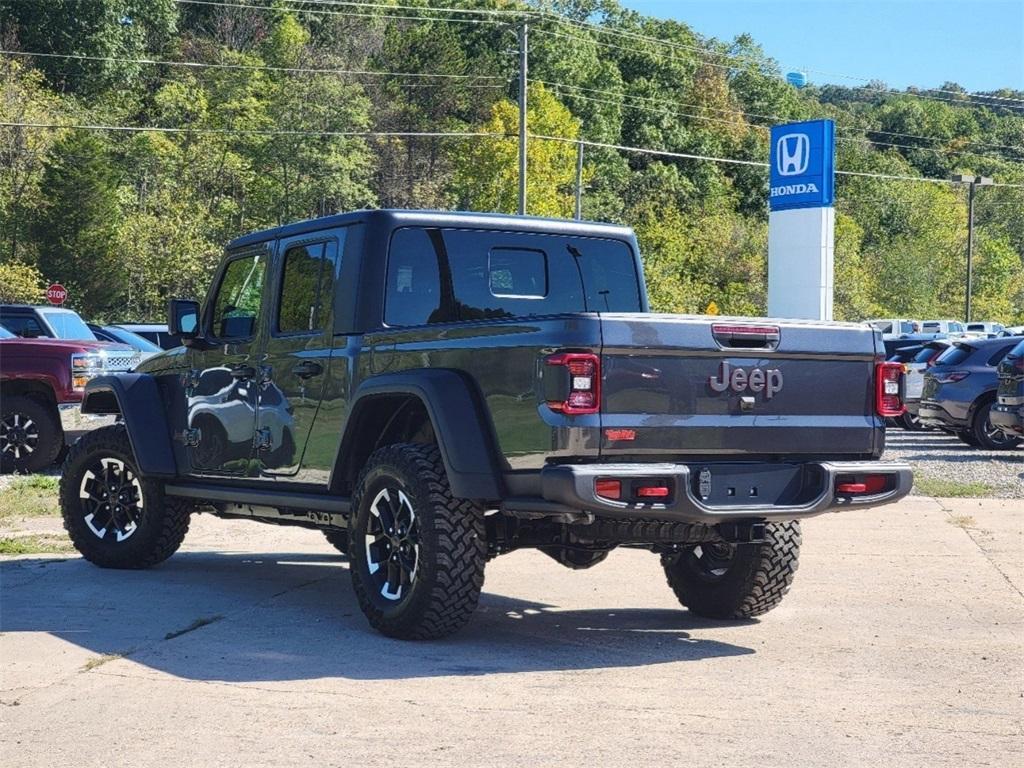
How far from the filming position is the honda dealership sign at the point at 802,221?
34156 millimetres

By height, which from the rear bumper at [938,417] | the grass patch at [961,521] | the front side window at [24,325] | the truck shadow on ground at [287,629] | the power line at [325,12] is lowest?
the grass patch at [961,521]

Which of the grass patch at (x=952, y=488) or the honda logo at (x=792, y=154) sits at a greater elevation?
the honda logo at (x=792, y=154)

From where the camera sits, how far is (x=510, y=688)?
21.6ft

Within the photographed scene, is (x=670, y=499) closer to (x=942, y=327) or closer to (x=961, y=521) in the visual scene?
(x=961, y=521)

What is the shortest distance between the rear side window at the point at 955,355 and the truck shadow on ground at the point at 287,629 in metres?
14.7

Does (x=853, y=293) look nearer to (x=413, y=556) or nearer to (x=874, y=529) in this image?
(x=874, y=529)

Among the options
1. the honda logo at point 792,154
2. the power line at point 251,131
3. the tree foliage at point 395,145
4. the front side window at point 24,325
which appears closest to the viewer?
the front side window at point 24,325

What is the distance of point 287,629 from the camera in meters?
7.98

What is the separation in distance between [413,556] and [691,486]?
1.41 meters

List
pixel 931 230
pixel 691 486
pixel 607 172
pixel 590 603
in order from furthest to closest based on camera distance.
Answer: pixel 931 230, pixel 607 172, pixel 590 603, pixel 691 486

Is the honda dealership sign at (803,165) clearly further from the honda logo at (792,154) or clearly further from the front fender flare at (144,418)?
the front fender flare at (144,418)

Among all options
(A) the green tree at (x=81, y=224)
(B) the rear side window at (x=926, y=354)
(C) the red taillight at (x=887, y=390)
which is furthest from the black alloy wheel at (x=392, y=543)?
(A) the green tree at (x=81, y=224)

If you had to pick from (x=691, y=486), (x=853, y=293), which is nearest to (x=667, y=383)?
(x=691, y=486)

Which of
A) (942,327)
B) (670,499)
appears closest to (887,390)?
(670,499)
